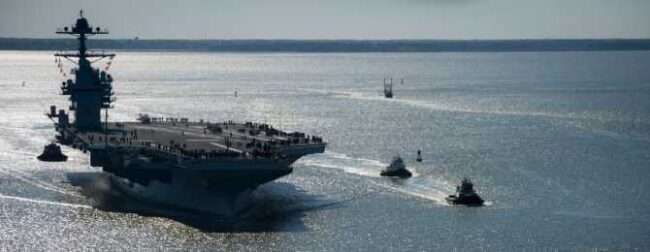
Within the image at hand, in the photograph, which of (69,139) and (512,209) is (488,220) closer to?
(512,209)

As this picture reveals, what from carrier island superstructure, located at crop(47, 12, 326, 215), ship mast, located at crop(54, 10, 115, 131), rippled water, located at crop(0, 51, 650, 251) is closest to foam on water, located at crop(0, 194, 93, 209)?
rippled water, located at crop(0, 51, 650, 251)

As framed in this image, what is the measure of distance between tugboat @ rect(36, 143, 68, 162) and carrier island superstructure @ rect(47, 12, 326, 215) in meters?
2.23

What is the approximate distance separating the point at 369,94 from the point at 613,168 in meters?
89.9

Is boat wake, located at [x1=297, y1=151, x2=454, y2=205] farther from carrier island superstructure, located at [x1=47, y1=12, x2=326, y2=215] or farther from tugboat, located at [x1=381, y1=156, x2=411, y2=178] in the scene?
carrier island superstructure, located at [x1=47, y1=12, x2=326, y2=215]

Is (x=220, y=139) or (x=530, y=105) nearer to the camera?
(x=220, y=139)

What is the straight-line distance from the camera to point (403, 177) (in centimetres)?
7856

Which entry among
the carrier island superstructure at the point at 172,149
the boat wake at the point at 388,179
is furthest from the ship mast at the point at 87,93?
the boat wake at the point at 388,179

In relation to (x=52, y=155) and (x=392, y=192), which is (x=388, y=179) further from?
(x=52, y=155)

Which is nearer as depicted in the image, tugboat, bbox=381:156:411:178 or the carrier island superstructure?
the carrier island superstructure

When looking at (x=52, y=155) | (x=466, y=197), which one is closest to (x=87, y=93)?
(x=52, y=155)

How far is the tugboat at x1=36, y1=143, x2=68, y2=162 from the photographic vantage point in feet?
286

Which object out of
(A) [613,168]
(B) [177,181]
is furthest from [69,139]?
(A) [613,168]

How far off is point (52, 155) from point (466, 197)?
31.2 meters

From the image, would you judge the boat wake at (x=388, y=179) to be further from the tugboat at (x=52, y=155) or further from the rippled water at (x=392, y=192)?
the tugboat at (x=52, y=155)
